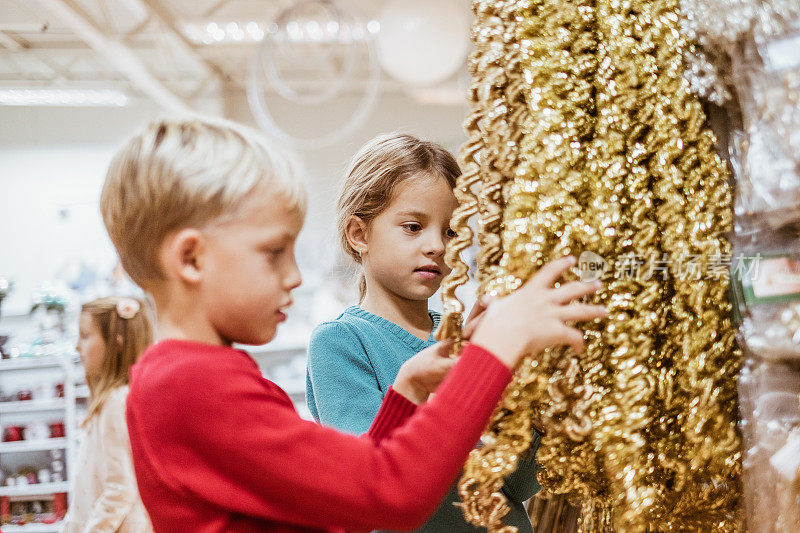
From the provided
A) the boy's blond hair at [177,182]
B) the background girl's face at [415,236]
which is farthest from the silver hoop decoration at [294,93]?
the boy's blond hair at [177,182]

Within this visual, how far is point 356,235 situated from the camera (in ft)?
3.21

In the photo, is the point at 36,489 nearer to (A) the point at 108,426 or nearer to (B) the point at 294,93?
(A) the point at 108,426

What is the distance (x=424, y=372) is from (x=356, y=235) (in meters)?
0.36

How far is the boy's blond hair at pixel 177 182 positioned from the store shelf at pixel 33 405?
3.58 meters

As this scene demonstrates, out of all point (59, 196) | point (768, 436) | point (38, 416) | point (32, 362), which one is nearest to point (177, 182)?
point (768, 436)

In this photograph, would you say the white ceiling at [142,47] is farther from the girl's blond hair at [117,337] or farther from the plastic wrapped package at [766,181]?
the plastic wrapped package at [766,181]

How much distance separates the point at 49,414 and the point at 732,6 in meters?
4.05

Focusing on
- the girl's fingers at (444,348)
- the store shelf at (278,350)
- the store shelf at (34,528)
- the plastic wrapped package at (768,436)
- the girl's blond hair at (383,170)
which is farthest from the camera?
the store shelf at (278,350)

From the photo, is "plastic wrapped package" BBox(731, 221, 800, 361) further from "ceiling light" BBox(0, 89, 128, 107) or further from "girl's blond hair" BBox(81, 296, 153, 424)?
"ceiling light" BBox(0, 89, 128, 107)

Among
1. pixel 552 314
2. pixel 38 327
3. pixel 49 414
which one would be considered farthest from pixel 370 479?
pixel 38 327

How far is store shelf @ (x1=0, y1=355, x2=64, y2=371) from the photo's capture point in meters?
3.83

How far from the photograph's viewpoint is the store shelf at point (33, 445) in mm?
3764

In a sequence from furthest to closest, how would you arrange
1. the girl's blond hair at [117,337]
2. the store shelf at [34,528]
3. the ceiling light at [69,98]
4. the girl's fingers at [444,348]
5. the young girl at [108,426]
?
the ceiling light at [69,98]
the store shelf at [34,528]
the girl's blond hair at [117,337]
the young girl at [108,426]
the girl's fingers at [444,348]

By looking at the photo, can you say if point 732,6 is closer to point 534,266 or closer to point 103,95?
point 534,266
